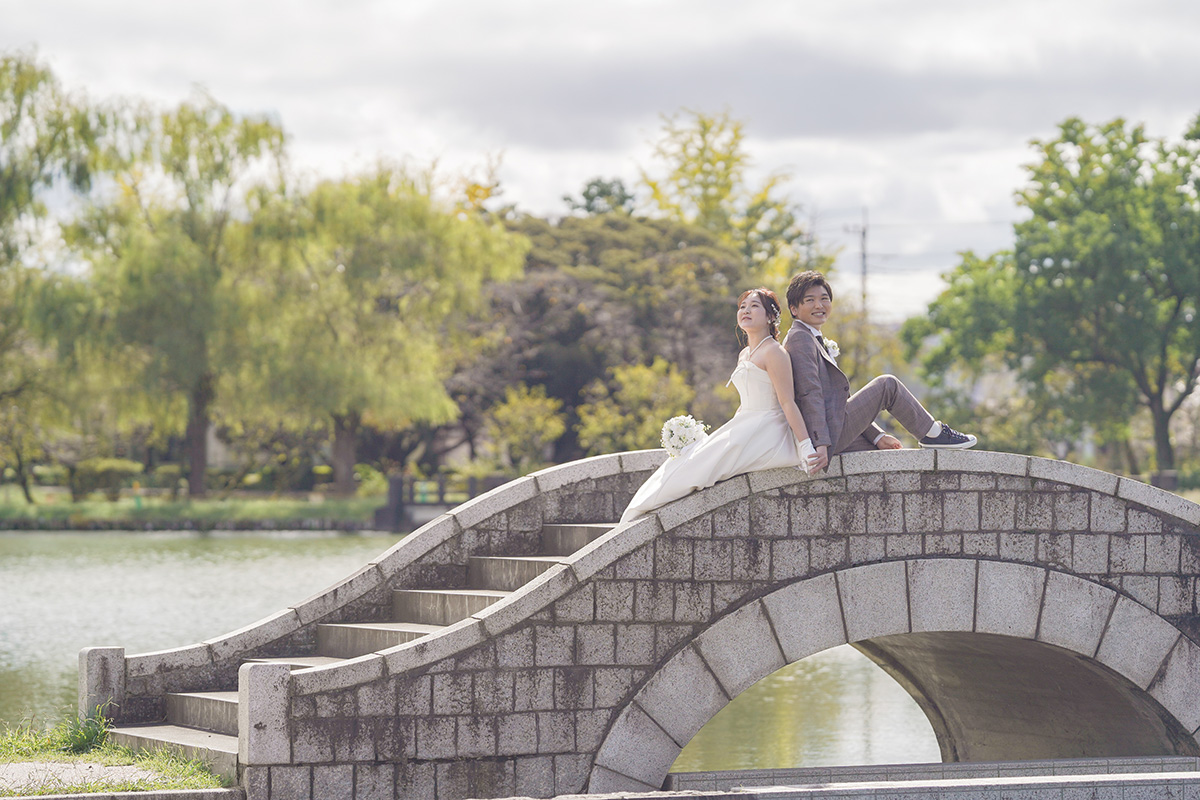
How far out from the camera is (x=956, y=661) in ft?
28.3

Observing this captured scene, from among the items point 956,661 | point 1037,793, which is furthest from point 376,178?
point 1037,793

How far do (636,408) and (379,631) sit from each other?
1084 inches

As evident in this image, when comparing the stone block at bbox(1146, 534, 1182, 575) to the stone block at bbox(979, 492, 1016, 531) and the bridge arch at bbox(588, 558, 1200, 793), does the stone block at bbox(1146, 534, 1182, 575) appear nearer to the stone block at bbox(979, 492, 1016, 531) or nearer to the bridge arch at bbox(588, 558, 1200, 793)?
the bridge arch at bbox(588, 558, 1200, 793)

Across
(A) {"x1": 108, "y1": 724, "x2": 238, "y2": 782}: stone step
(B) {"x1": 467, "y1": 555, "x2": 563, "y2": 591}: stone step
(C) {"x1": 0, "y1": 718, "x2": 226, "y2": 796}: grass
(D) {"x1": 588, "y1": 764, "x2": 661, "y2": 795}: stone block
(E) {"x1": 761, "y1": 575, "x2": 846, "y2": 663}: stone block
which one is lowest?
(D) {"x1": 588, "y1": 764, "x2": 661, "y2": 795}: stone block

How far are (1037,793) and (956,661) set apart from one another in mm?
3005


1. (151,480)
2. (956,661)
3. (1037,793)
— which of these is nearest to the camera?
(1037,793)

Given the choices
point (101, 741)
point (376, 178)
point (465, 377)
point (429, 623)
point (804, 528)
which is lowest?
point (101, 741)

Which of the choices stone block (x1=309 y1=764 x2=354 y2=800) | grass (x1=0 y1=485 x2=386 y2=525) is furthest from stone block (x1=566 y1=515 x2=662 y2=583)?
grass (x1=0 y1=485 x2=386 y2=525)

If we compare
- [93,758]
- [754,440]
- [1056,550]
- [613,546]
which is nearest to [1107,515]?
[1056,550]

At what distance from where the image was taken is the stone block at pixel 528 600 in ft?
20.3

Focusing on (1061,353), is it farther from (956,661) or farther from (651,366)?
(956,661)

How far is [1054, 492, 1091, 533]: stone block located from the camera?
7.16 meters

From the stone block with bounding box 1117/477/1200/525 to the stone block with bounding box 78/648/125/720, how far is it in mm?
5335

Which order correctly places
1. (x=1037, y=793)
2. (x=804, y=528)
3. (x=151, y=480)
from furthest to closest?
(x=151, y=480)
(x=804, y=528)
(x=1037, y=793)
